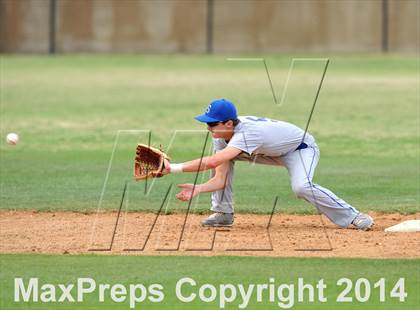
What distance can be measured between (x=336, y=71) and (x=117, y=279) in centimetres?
2692

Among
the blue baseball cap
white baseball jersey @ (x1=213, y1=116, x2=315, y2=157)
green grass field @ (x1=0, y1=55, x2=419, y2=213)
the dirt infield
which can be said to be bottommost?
green grass field @ (x1=0, y1=55, x2=419, y2=213)

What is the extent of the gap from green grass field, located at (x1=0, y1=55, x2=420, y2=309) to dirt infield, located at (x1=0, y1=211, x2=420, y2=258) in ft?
1.41

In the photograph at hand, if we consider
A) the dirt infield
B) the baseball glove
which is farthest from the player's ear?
the dirt infield

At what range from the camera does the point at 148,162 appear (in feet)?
34.3

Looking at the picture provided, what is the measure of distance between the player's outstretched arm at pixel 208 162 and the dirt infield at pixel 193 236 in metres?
0.66

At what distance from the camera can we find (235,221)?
11.8 meters

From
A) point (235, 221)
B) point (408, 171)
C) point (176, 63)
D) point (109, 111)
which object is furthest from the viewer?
point (176, 63)

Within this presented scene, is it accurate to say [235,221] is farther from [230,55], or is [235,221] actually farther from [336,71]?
[230,55]

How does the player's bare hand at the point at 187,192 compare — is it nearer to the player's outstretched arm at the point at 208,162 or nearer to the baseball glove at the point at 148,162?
the player's outstretched arm at the point at 208,162

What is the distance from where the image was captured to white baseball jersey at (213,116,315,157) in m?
10.6

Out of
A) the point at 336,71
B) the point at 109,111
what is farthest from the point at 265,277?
the point at 336,71

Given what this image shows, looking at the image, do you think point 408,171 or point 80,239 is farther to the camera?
point 408,171

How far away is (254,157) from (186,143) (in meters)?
8.60

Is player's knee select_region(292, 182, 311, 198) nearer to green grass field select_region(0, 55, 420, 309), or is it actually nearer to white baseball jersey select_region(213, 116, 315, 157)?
white baseball jersey select_region(213, 116, 315, 157)
